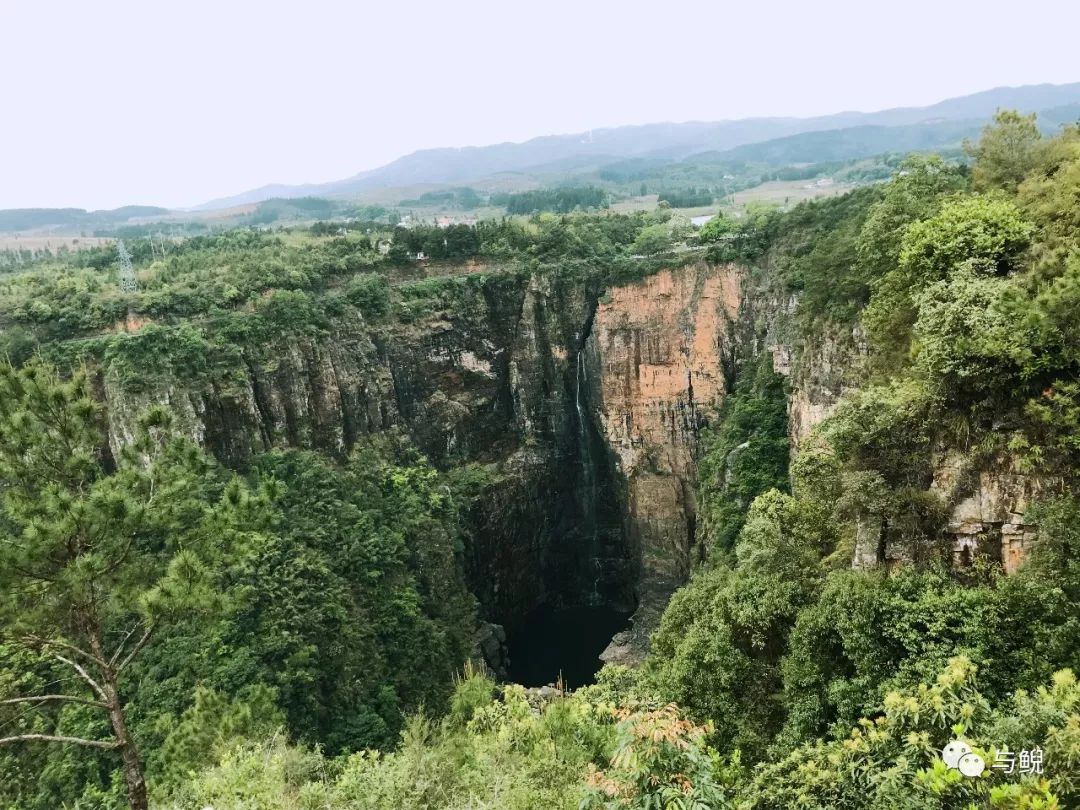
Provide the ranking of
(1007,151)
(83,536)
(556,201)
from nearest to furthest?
1. (83,536)
2. (1007,151)
3. (556,201)

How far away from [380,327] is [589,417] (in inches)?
426

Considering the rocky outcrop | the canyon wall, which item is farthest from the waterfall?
the rocky outcrop

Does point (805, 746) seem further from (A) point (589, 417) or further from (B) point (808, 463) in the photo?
(A) point (589, 417)

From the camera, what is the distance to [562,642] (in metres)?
31.2

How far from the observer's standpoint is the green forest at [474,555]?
8.17 meters

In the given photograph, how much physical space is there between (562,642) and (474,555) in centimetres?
572

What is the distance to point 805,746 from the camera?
27.1ft

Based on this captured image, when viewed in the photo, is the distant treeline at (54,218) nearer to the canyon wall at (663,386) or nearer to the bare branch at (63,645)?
→ the canyon wall at (663,386)

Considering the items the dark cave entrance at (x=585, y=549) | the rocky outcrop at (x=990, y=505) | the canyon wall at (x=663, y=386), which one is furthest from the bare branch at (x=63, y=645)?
the dark cave entrance at (x=585, y=549)

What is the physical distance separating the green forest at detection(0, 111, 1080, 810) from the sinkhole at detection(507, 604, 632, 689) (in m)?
2.90

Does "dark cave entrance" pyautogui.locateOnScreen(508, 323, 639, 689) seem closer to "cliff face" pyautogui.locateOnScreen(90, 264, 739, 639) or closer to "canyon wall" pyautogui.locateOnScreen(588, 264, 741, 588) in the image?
"cliff face" pyautogui.locateOnScreen(90, 264, 739, 639)

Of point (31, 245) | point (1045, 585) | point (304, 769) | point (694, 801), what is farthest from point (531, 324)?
point (31, 245)

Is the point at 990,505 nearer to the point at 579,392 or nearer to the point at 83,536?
the point at 83,536

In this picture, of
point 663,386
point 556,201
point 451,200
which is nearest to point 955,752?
point 663,386
